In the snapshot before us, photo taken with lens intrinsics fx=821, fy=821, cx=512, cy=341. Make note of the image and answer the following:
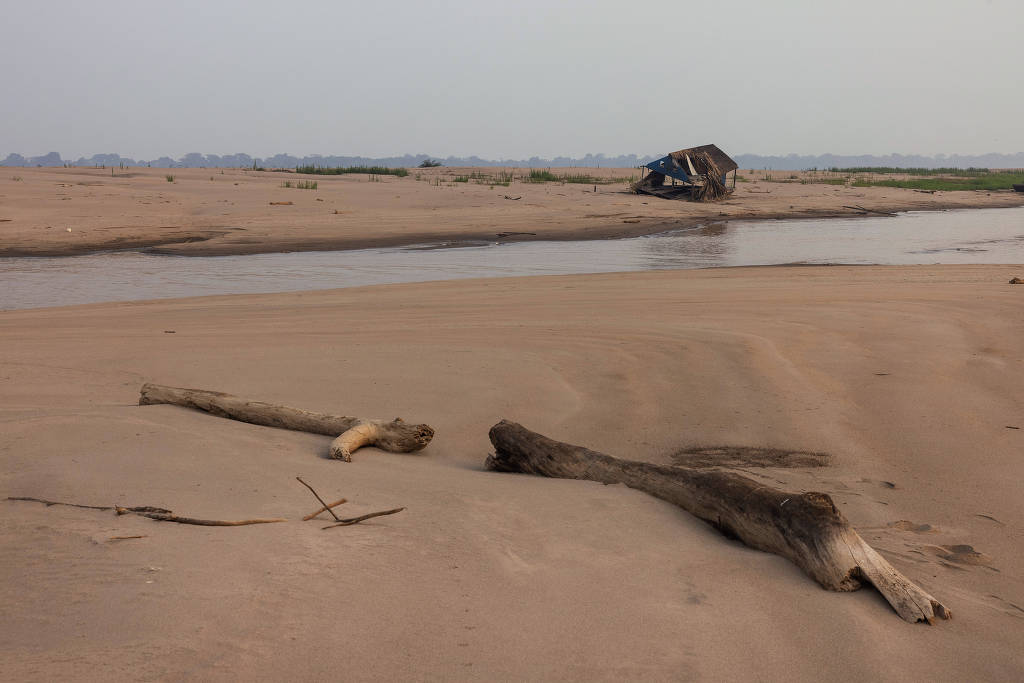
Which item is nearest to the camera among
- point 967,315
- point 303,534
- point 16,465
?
point 303,534

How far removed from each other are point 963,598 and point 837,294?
6816 millimetres

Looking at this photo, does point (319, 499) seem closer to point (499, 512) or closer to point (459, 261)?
point (499, 512)

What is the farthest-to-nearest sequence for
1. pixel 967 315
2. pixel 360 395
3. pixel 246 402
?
1. pixel 967 315
2. pixel 360 395
3. pixel 246 402

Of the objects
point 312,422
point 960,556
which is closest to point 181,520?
point 312,422

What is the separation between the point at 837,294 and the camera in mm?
8977

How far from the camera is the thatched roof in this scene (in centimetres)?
2697

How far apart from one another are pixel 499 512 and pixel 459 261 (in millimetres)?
11224

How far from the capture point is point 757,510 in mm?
2904

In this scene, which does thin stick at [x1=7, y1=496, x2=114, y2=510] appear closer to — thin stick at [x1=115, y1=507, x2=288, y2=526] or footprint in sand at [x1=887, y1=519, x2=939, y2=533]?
thin stick at [x1=115, y1=507, x2=288, y2=526]

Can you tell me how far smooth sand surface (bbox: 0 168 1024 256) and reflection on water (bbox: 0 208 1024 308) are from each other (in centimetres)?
120

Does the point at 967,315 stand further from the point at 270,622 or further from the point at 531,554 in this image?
the point at 270,622

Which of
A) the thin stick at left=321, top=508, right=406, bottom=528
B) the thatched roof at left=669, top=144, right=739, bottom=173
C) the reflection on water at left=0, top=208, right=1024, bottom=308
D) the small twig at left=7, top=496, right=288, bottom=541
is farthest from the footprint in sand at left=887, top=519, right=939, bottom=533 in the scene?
the thatched roof at left=669, top=144, right=739, bottom=173

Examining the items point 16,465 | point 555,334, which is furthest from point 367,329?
point 16,465

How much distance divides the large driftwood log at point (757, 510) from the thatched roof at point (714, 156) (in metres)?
24.5
